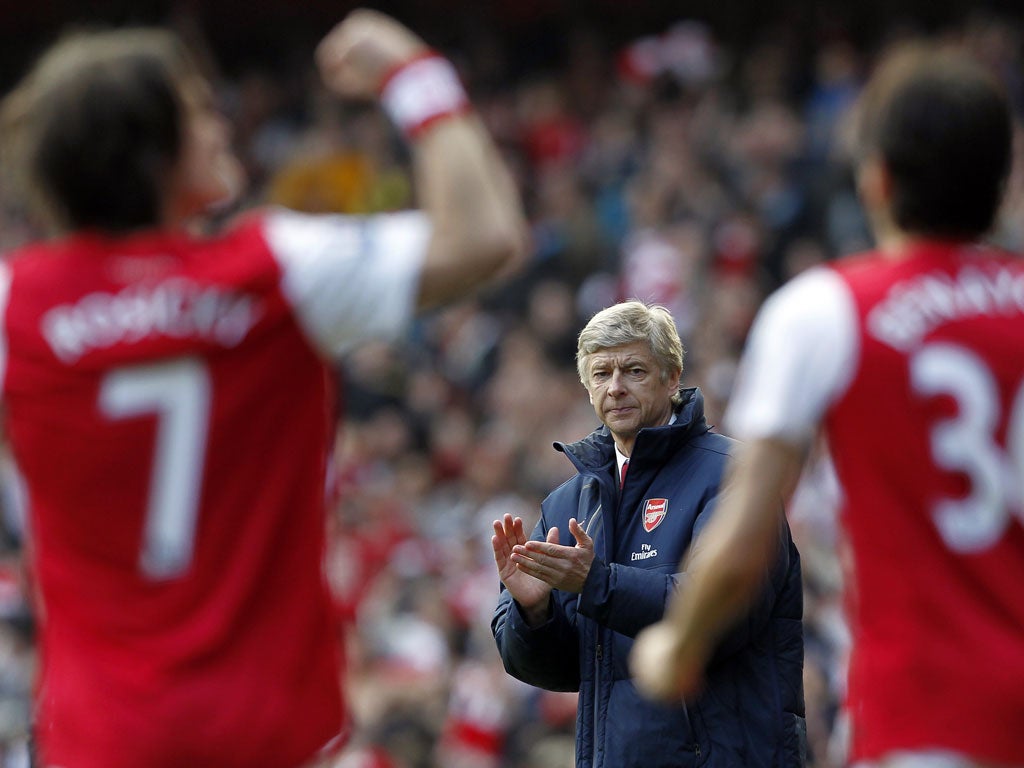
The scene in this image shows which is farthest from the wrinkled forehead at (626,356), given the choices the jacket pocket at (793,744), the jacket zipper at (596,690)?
the jacket pocket at (793,744)

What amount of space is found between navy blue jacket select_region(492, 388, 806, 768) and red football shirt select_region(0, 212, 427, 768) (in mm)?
1920

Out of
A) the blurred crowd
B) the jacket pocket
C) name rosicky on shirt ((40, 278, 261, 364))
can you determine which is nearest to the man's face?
the jacket pocket

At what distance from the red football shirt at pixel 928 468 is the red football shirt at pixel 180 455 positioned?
2.39 feet

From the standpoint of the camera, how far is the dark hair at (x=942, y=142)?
2.96m

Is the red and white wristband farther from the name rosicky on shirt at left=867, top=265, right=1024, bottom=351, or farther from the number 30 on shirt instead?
the number 30 on shirt

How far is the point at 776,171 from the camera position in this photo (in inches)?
575

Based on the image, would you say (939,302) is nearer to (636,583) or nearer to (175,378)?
(175,378)

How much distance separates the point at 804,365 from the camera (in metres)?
2.92

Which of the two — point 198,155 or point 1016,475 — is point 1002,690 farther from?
point 198,155

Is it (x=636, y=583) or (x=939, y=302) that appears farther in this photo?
(x=636, y=583)

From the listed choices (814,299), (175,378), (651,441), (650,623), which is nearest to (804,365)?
(814,299)

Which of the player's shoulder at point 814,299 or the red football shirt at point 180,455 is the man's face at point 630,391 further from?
the red football shirt at point 180,455

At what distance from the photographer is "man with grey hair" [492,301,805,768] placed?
183 inches

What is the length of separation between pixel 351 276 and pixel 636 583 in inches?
82.6
